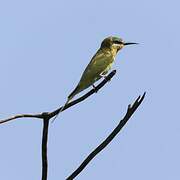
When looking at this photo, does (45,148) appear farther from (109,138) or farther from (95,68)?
(95,68)

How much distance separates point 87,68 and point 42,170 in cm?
351

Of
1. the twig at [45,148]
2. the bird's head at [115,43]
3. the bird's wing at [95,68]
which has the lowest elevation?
the twig at [45,148]

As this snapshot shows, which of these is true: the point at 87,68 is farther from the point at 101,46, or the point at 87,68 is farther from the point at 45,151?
the point at 45,151

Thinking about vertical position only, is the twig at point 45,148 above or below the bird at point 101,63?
below

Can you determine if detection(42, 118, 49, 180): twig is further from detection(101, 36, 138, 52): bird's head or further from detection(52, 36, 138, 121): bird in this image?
detection(101, 36, 138, 52): bird's head

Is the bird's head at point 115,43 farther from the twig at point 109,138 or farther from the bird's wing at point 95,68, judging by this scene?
the twig at point 109,138

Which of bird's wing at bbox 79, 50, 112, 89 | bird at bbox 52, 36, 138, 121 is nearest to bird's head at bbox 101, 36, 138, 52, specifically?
bird at bbox 52, 36, 138, 121

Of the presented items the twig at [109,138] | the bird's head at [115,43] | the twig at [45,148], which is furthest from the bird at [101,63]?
the twig at [109,138]

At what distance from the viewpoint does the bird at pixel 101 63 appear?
5168mm

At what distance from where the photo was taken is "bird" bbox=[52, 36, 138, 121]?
517cm

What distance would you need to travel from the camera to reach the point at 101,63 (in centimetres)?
592

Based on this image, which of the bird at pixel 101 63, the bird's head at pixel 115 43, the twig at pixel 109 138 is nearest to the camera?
the twig at pixel 109 138

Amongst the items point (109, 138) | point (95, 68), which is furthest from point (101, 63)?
point (109, 138)

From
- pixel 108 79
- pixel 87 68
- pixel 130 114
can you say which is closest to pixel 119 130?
pixel 130 114
